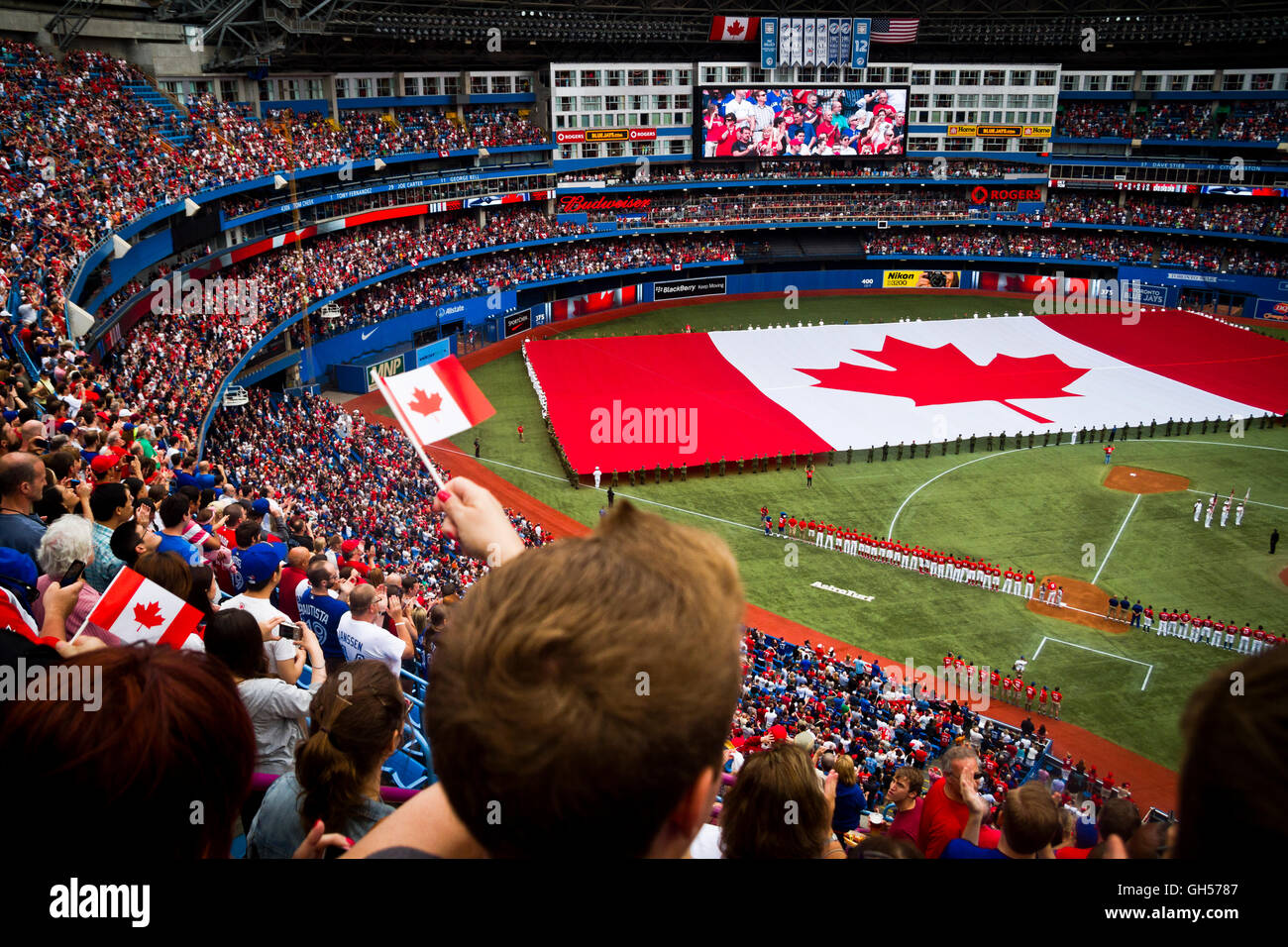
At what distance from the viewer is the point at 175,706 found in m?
2.97

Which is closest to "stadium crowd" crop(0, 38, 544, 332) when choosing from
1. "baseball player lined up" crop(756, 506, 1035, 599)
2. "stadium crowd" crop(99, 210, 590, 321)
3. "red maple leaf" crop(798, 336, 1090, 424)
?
"stadium crowd" crop(99, 210, 590, 321)

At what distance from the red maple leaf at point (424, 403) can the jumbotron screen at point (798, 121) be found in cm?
6239

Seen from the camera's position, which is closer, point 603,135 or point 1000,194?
point 603,135

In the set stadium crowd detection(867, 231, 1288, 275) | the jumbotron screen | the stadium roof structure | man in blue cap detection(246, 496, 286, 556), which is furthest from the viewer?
the jumbotron screen

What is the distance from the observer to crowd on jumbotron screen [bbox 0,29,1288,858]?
212 cm

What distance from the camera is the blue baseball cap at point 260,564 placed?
948 cm

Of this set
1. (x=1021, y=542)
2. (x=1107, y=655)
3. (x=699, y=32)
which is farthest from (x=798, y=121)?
(x=1107, y=655)

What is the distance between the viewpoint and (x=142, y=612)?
659cm

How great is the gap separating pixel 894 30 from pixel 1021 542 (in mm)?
43329
